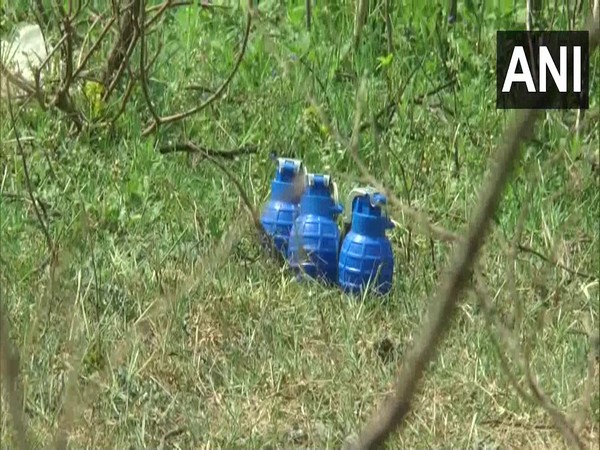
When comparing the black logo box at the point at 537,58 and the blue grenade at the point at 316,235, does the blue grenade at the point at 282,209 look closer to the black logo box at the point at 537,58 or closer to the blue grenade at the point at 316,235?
the blue grenade at the point at 316,235

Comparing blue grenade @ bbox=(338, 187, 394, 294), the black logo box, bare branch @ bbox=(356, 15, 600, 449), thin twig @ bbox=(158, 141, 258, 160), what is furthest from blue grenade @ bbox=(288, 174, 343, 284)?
bare branch @ bbox=(356, 15, 600, 449)

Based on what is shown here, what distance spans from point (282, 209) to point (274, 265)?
0.52 ft

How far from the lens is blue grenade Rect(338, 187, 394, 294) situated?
3.19 m

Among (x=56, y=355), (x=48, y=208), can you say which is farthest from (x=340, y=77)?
(x=56, y=355)

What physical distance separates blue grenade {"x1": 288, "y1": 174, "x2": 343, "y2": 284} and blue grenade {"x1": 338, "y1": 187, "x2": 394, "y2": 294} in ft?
0.14

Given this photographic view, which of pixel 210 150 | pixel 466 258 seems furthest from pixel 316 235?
pixel 466 258

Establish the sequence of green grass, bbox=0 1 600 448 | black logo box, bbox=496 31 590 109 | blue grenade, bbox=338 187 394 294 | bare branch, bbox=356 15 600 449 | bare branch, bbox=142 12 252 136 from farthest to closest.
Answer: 1. black logo box, bbox=496 31 590 109
2. bare branch, bbox=142 12 252 136
3. blue grenade, bbox=338 187 394 294
4. green grass, bbox=0 1 600 448
5. bare branch, bbox=356 15 600 449

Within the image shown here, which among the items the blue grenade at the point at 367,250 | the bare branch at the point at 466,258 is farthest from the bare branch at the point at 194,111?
the bare branch at the point at 466,258

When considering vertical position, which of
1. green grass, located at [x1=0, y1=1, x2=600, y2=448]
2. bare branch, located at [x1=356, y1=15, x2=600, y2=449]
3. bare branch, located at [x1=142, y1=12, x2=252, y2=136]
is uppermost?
bare branch, located at [x1=356, y1=15, x2=600, y2=449]

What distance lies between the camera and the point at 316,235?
3.26 metres

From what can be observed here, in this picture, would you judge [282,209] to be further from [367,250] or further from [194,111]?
[194,111]

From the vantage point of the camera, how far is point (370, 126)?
3.86 metres

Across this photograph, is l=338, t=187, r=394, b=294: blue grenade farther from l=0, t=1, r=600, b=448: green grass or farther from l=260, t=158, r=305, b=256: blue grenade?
l=260, t=158, r=305, b=256: blue grenade

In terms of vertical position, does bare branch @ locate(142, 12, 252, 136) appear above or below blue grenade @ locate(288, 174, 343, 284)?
above
